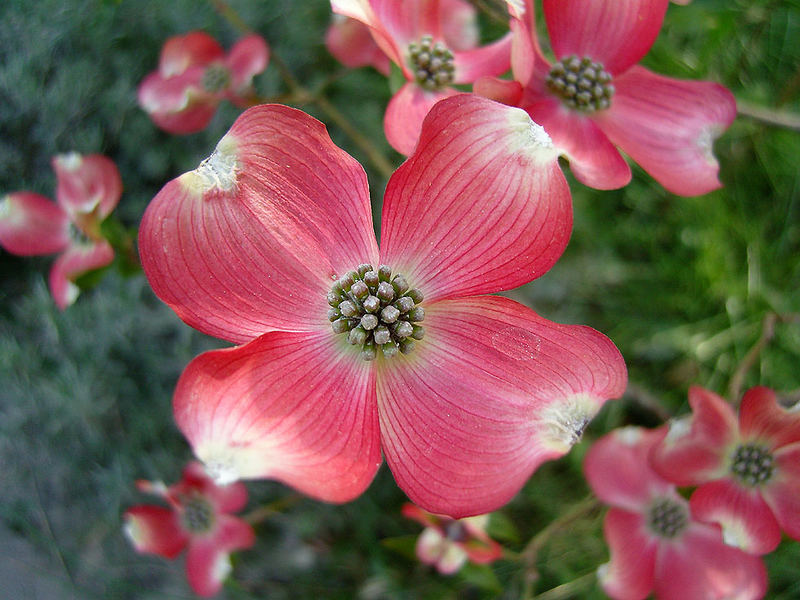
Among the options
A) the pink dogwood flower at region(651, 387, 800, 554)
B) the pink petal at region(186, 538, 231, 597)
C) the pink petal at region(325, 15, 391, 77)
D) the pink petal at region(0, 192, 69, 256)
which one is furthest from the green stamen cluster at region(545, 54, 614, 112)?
the pink petal at region(186, 538, 231, 597)

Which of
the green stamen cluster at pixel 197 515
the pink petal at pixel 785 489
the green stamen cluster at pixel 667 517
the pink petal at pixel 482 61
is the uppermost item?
the pink petal at pixel 482 61

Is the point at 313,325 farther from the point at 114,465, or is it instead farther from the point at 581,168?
the point at 114,465

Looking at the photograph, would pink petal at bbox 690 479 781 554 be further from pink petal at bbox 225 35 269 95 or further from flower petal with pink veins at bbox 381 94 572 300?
pink petal at bbox 225 35 269 95

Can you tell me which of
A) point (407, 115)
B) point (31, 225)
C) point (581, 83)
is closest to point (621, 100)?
point (581, 83)

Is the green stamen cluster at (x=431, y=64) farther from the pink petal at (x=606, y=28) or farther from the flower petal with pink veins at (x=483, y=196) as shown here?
the flower petal with pink veins at (x=483, y=196)

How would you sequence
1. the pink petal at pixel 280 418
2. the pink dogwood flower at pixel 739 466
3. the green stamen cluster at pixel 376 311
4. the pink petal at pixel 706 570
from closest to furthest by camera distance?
the pink petal at pixel 280 418, the green stamen cluster at pixel 376 311, the pink dogwood flower at pixel 739 466, the pink petal at pixel 706 570

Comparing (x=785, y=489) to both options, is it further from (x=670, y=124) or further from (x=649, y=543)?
(x=670, y=124)

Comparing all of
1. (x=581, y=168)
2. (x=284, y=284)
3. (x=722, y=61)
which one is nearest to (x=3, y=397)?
(x=284, y=284)

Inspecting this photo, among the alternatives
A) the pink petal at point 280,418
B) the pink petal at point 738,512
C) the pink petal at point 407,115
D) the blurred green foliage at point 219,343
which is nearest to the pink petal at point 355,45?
the pink petal at point 407,115
